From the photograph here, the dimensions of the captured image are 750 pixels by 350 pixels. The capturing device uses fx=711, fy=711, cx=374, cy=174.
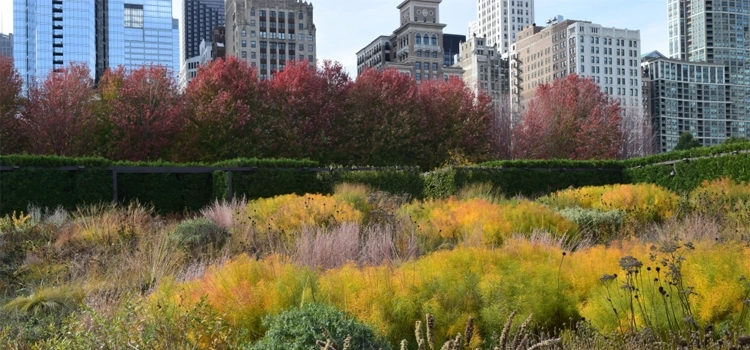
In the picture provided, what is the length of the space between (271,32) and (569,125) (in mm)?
72440

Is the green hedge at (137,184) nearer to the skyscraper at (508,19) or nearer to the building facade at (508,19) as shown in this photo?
the skyscraper at (508,19)

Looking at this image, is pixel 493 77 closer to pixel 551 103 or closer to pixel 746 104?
pixel 746 104

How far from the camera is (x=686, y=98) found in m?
161

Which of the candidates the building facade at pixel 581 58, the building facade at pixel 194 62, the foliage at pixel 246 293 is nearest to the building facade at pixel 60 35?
the building facade at pixel 194 62

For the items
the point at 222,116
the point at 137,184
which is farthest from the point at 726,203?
the point at 222,116

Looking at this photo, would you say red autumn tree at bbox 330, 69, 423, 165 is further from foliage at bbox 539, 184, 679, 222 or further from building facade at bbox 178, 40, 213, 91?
building facade at bbox 178, 40, 213, 91

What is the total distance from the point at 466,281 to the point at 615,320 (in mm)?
1140

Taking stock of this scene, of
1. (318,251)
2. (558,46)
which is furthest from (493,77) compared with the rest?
(318,251)

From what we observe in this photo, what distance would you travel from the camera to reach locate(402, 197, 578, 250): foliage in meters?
9.51

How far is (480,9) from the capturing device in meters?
195

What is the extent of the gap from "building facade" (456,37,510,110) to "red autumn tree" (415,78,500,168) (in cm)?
10990

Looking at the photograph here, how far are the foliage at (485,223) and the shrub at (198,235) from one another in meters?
2.89

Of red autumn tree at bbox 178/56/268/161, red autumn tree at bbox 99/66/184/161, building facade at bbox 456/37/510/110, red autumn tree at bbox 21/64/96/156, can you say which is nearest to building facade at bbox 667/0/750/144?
building facade at bbox 456/37/510/110

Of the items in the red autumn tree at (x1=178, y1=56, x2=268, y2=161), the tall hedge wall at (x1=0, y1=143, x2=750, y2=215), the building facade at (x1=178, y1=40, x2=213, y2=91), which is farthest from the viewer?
the building facade at (x1=178, y1=40, x2=213, y2=91)
